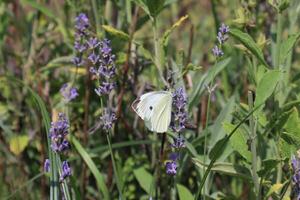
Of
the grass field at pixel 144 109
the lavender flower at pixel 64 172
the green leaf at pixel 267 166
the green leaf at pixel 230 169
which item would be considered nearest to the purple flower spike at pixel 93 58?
the grass field at pixel 144 109

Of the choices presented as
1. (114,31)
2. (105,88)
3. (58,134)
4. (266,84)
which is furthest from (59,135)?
(266,84)

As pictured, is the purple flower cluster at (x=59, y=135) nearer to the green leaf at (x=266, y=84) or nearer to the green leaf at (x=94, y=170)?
the green leaf at (x=94, y=170)

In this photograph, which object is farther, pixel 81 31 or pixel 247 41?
pixel 81 31

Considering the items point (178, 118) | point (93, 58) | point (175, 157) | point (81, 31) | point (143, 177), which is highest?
point (81, 31)

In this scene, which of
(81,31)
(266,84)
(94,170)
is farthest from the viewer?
(81,31)

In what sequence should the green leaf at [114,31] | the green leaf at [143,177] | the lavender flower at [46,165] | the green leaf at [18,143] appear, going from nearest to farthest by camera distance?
1. the lavender flower at [46,165]
2. the green leaf at [114,31]
3. the green leaf at [143,177]
4. the green leaf at [18,143]

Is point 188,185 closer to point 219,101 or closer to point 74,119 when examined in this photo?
point 219,101

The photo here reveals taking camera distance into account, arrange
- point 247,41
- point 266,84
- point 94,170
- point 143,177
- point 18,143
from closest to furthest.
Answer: point 266,84, point 247,41, point 94,170, point 143,177, point 18,143

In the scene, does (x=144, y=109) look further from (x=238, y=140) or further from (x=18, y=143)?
(x=18, y=143)
